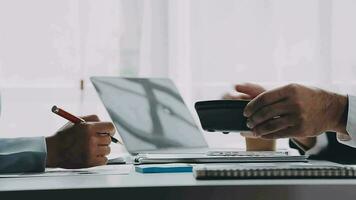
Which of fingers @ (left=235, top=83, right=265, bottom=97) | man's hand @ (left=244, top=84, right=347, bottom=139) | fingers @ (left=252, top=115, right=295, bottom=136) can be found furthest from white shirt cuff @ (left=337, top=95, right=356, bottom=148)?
fingers @ (left=235, top=83, right=265, bottom=97)

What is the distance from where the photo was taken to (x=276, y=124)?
3.41ft

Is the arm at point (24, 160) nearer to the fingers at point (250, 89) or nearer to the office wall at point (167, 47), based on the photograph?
the fingers at point (250, 89)

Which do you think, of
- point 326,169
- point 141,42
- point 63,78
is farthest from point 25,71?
point 326,169

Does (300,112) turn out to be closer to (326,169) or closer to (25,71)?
(326,169)

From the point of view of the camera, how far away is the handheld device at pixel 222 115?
1089 mm

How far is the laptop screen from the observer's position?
5.14 feet

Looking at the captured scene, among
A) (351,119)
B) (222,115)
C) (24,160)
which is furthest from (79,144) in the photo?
(351,119)

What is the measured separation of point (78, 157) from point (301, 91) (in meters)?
0.46

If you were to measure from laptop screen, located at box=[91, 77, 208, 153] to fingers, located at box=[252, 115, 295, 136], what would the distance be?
54 cm

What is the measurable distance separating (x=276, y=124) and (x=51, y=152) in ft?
1.54

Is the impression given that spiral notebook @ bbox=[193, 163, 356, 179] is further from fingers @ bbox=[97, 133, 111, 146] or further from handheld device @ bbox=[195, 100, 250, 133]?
fingers @ bbox=[97, 133, 111, 146]

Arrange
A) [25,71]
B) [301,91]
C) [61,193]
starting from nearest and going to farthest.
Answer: [61,193] < [301,91] < [25,71]

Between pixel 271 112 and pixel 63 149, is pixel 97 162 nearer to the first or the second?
pixel 63 149

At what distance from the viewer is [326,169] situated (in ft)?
2.64
